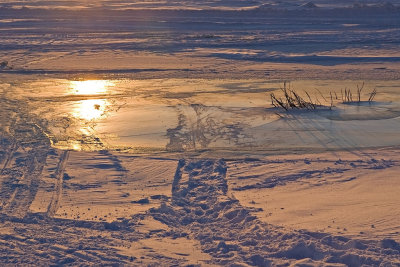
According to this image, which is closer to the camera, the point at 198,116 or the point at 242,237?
the point at 242,237

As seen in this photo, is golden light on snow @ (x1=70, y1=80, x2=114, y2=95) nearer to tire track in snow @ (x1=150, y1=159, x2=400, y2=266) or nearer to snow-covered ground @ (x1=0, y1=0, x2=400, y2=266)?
snow-covered ground @ (x1=0, y1=0, x2=400, y2=266)

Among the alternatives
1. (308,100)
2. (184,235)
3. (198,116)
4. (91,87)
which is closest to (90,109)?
(198,116)

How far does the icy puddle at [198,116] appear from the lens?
9.91 metres

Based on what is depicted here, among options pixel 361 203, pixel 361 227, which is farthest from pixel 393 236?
pixel 361 203

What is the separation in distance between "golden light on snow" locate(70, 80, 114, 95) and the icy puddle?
23mm

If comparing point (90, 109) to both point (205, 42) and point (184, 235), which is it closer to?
point (184, 235)

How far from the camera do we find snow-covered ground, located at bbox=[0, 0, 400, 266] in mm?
6176

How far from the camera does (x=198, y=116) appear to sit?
11.6 m

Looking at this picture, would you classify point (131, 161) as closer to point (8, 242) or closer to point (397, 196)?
point (8, 242)

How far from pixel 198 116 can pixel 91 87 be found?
4.03 metres

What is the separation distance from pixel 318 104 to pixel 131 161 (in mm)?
4672

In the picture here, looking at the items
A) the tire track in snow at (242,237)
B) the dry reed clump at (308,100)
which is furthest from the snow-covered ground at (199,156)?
the dry reed clump at (308,100)

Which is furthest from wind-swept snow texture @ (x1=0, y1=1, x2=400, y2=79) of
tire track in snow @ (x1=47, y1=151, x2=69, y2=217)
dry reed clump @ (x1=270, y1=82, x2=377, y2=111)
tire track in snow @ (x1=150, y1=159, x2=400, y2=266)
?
tire track in snow @ (x1=150, y1=159, x2=400, y2=266)

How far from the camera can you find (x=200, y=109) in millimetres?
12156
